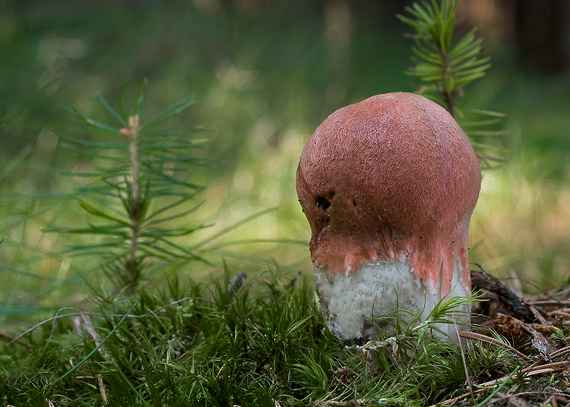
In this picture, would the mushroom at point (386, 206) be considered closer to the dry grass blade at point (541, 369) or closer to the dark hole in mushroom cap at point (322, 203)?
the dark hole in mushroom cap at point (322, 203)

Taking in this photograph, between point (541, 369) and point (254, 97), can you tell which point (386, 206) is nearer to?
point (541, 369)

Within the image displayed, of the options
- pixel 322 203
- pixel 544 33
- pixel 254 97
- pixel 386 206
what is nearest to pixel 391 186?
pixel 386 206

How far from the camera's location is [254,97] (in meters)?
4.76

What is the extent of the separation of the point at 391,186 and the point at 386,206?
54 mm

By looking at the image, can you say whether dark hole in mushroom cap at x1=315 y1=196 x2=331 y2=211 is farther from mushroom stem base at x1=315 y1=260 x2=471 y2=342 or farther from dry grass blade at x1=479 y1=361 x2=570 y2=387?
dry grass blade at x1=479 y1=361 x2=570 y2=387

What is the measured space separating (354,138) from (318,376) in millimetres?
618

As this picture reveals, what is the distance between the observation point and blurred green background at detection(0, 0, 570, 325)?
306 cm

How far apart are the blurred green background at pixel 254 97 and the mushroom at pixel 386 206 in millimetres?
791

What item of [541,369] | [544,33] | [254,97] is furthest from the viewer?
[544,33]

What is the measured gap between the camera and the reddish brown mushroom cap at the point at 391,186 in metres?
1.23

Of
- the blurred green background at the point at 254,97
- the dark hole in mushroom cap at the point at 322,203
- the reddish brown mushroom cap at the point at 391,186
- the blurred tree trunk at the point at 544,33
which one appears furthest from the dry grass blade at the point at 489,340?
the blurred tree trunk at the point at 544,33

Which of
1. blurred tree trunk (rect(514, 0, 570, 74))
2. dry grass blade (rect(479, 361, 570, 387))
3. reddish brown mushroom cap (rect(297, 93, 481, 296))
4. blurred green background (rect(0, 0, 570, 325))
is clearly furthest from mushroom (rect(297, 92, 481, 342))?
blurred tree trunk (rect(514, 0, 570, 74))

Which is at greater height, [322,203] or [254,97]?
[254,97]

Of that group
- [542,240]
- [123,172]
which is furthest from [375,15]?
[123,172]
